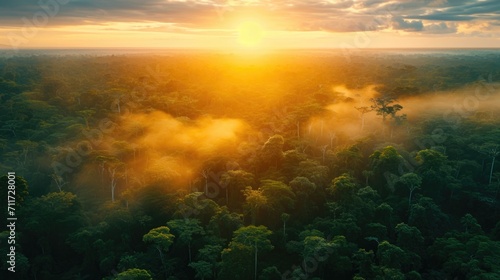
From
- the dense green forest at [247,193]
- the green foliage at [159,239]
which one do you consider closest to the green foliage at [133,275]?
the dense green forest at [247,193]

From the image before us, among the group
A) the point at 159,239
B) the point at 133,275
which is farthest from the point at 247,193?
the point at 133,275

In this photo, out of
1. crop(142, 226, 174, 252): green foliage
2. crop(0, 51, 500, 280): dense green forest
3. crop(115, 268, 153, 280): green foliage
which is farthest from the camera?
crop(0, 51, 500, 280): dense green forest

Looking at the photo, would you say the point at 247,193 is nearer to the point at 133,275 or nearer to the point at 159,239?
the point at 159,239

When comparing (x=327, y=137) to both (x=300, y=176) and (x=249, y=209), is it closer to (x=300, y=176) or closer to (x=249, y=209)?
(x=300, y=176)

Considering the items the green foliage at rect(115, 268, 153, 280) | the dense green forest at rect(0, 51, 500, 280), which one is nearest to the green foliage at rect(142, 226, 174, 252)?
the dense green forest at rect(0, 51, 500, 280)

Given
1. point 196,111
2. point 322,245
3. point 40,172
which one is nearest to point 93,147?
point 40,172

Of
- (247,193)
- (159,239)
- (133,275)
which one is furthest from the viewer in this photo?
(247,193)

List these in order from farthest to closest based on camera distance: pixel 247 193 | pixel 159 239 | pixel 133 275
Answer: pixel 247 193
pixel 159 239
pixel 133 275

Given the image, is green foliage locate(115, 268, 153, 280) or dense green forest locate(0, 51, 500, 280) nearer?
green foliage locate(115, 268, 153, 280)

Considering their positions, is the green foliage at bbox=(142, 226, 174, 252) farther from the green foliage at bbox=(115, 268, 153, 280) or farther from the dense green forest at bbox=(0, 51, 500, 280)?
the green foliage at bbox=(115, 268, 153, 280)
